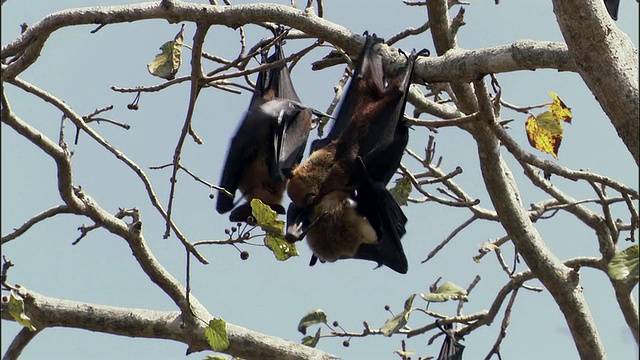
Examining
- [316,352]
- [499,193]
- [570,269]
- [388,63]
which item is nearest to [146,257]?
[316,352]

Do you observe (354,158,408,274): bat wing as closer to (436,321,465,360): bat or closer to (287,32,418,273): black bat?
(287,32,418,273): black bat

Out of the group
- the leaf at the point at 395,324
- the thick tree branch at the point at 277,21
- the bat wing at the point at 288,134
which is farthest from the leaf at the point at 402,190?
the thick tree branch at the point at 277,21

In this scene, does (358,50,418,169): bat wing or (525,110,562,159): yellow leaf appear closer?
(525,110,562,159): yellow leaf

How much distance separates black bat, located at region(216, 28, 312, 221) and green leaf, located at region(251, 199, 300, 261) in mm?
2110

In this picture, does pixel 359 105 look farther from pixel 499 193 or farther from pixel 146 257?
pixel 146 257

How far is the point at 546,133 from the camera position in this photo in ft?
19.6

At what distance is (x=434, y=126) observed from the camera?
6055 mm

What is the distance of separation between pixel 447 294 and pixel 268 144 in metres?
2.32

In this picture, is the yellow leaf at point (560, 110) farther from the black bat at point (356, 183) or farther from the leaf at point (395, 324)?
the leaf at point (395, 324)

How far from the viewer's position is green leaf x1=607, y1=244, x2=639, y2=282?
9.83 ft

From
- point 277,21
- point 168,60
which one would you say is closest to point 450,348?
point 277,21

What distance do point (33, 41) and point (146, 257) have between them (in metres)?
1.86

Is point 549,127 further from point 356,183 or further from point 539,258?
point 356,183

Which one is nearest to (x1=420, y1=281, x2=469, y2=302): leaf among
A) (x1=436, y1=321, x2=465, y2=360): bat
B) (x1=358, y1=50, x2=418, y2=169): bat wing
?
(x1=358, y1=50, x2=418, y2=169): bat wing
